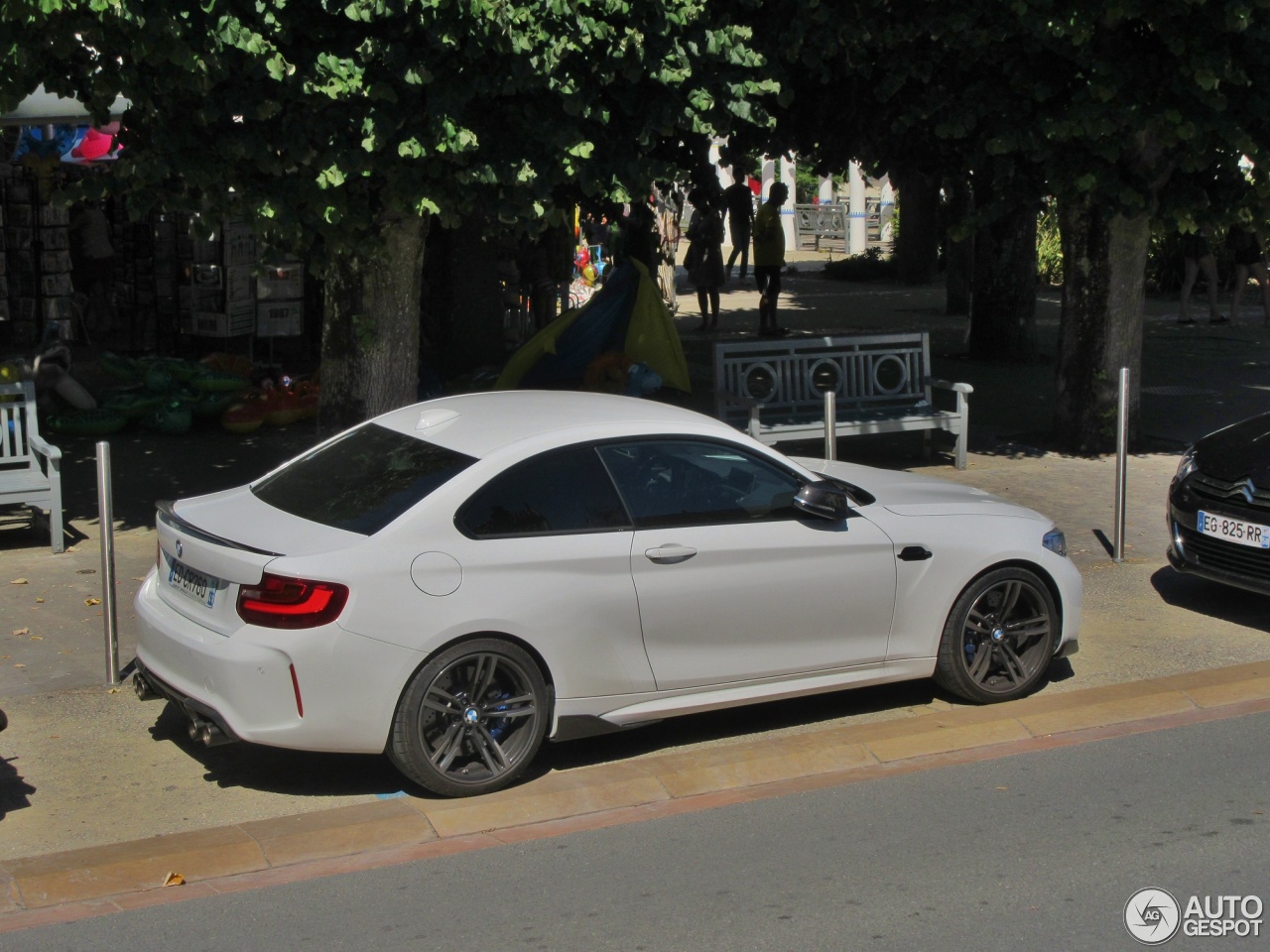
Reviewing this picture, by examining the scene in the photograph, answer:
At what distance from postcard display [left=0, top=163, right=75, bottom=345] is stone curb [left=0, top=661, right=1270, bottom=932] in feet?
40.5

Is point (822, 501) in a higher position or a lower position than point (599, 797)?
higher

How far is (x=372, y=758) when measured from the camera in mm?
6355

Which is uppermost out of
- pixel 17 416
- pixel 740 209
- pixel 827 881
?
pixel 740 209

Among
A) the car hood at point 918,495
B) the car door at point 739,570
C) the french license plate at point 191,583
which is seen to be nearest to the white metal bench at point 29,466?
the french license plate at point 191,583

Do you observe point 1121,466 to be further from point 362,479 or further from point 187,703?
point 187,703

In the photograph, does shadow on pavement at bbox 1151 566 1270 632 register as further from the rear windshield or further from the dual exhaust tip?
the dual exhaust tip

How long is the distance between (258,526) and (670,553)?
1634 millimetres

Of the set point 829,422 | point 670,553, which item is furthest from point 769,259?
point 670,553

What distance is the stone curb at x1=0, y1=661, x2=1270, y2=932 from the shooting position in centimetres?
517

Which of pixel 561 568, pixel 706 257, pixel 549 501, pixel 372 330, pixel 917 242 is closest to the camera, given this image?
pixel 561 568

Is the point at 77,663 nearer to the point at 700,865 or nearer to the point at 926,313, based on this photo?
the point at 700,865

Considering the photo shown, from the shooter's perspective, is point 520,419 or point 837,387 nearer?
point 520,419

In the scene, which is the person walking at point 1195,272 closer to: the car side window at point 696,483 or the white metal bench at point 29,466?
the car side window at point 696,483

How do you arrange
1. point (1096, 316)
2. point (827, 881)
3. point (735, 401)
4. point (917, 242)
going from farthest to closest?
point (917, 242), point (1096, 316), point (735, 401), point (827, 881)
